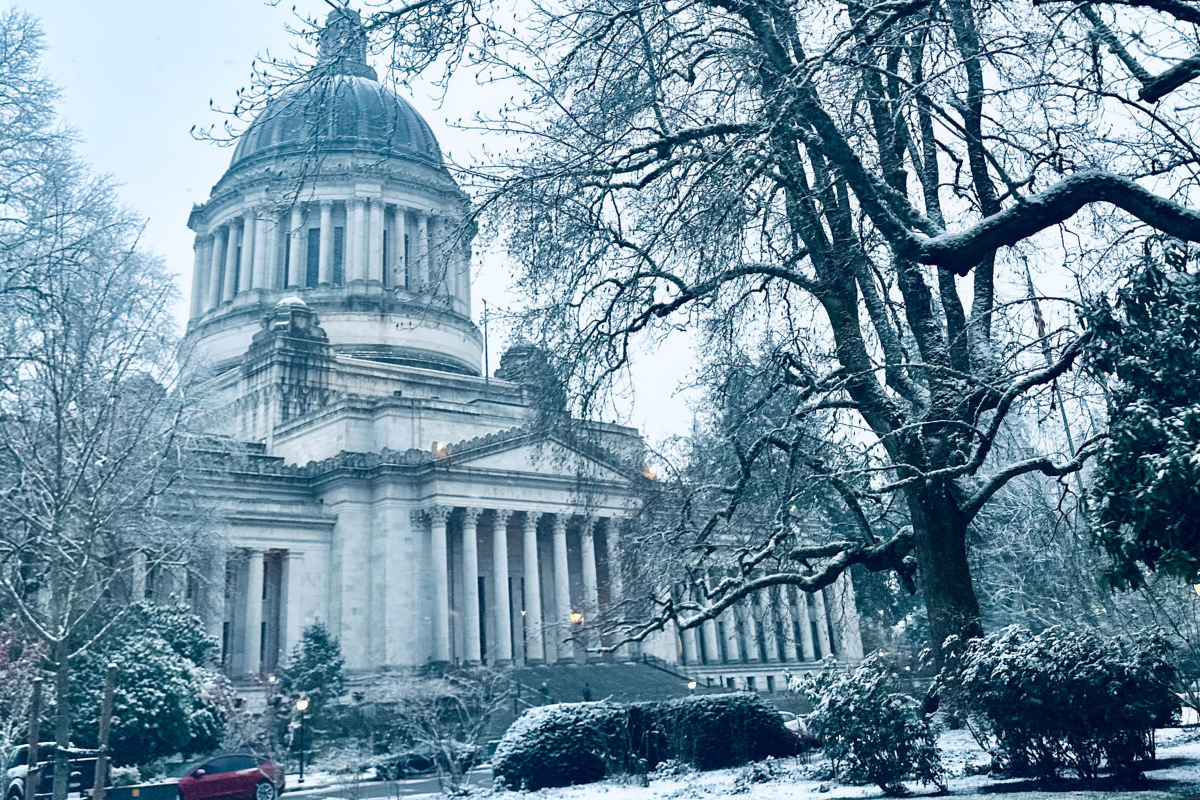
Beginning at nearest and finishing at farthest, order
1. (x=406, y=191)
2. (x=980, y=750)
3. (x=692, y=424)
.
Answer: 1. (x=980, y=750)
2. (x=692, y=424)
3. (x=406, y=191)

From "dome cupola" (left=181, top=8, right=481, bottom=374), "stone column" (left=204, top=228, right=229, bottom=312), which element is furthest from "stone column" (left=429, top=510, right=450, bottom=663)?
"stone column" (left=204, top=228, right=229, bottom=312)

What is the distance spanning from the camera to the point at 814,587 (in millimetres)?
15648

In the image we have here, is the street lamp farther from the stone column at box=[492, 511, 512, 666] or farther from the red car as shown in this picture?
the stone column at box=[492, 511, 512, 666]

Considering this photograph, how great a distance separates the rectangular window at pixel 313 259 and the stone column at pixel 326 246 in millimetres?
443

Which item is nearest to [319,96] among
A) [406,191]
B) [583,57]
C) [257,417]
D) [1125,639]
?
[583,57]

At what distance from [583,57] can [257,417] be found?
4488 cm

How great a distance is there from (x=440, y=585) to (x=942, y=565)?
34.5 m

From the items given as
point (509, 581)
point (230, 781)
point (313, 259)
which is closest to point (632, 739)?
point (230, 781)

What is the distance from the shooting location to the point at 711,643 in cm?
5534

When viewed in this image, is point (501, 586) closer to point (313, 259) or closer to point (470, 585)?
point (470, 585)

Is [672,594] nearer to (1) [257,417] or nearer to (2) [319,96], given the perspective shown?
(2) [319,96]

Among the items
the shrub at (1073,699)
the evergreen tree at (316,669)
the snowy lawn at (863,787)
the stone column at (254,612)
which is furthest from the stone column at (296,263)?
the shrub at (1073,699)

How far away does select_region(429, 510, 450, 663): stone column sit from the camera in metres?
44.7

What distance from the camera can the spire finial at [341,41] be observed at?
10806 millimetres
